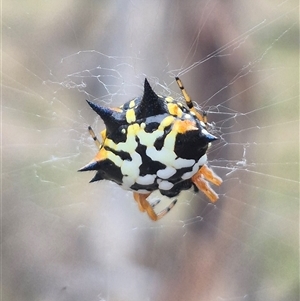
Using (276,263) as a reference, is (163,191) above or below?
above

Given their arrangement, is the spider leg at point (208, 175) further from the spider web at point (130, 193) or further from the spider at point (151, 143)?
the spider web at point (130, 193)

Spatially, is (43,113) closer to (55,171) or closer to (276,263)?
(55,171)

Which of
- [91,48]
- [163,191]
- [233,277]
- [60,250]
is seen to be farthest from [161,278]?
[91,48]

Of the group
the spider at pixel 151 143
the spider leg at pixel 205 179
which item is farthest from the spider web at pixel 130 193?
the spider at pixel 151 143

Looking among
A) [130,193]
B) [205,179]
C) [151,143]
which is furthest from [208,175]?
[130,193]

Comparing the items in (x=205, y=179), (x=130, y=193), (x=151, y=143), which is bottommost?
(x=130, y=193)

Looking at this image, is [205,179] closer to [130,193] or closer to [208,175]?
[208,175]

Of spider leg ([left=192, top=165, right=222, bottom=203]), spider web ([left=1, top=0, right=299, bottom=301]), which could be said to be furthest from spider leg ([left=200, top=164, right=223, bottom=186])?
spider web ([left=1, top=0, right=299, bottom=301])
